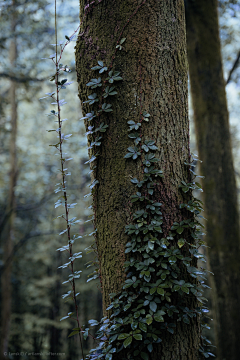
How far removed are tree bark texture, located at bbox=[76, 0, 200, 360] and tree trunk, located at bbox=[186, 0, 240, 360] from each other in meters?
2.41

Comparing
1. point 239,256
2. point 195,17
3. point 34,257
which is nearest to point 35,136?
point 34,257

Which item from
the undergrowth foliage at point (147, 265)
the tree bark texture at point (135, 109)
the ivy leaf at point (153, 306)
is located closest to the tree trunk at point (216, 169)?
the undergrowth foliage at point (147, 265)

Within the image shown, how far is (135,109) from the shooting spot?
5.10 ft

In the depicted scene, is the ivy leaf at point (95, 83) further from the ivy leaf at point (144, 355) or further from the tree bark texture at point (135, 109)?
the ivy leaf at point (144, 355)

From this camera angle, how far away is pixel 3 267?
9.15 m

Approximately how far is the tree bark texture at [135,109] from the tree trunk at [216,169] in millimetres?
2409

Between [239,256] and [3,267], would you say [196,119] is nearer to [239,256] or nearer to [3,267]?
[239,256]

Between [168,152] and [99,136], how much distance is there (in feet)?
1.46

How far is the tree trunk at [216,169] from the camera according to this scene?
11.6 feet

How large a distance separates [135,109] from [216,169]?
268 cm

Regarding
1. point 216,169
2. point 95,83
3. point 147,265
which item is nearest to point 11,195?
point 216,169

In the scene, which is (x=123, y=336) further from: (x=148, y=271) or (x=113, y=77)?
(x=113, y=77)

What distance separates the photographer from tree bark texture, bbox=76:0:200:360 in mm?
1513

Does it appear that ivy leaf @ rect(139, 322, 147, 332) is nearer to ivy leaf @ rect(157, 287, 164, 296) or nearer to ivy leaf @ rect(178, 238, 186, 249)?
ivy leaf @ rect(157, 287, 164, 296)
